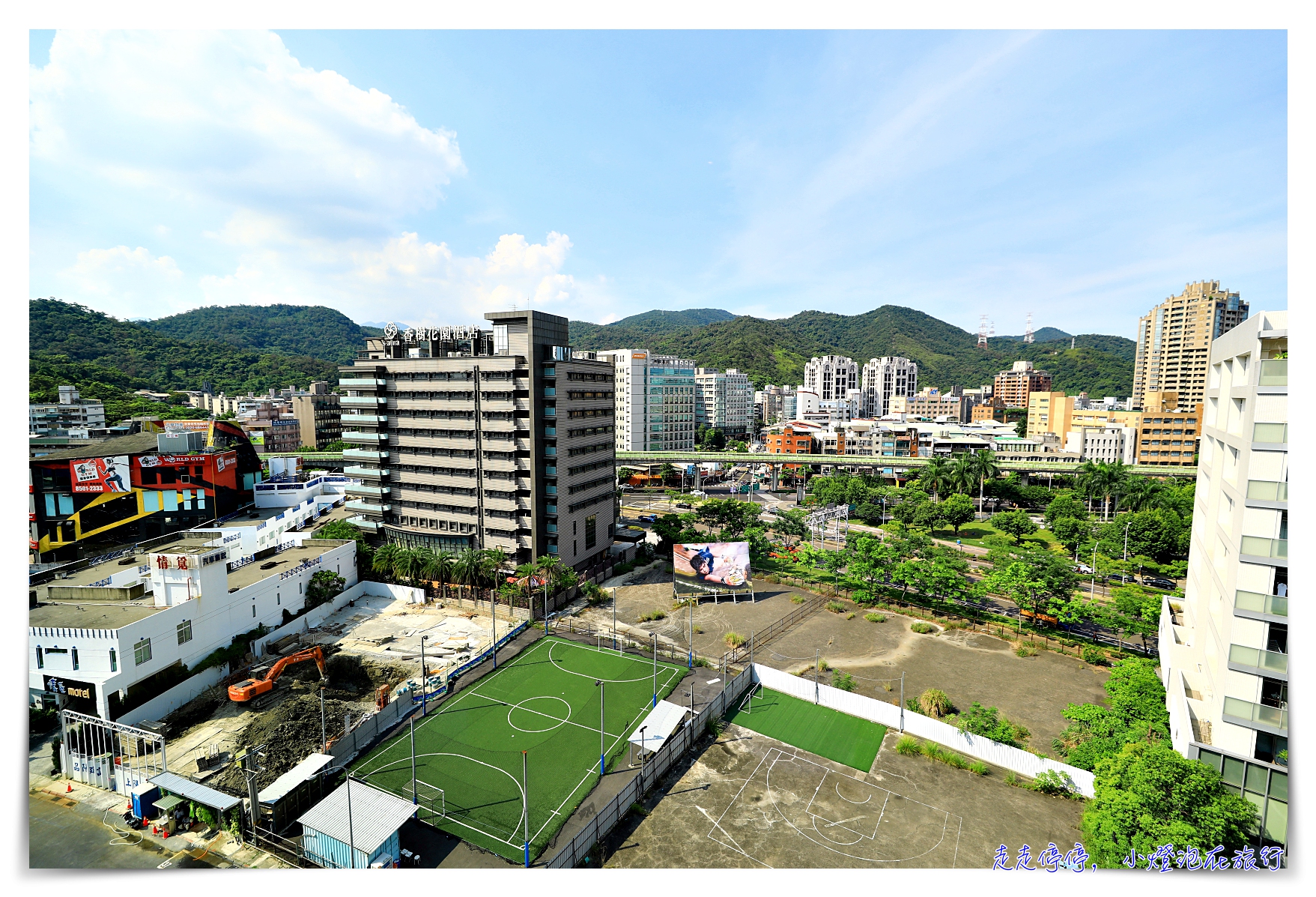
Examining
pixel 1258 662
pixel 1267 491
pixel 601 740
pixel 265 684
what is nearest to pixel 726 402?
pixel 601 740

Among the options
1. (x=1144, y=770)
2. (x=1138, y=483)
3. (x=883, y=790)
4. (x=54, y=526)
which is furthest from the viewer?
(x=1138, y=483)

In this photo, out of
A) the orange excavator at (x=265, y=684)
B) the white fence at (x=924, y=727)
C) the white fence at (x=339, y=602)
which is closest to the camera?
A: the white fence at (x=924, y=727)

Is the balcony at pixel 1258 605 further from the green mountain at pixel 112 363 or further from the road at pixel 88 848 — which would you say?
the green mountain at pixel 112 363

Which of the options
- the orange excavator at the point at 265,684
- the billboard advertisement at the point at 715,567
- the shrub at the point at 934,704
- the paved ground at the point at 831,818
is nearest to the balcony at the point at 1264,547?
the paved ground at the point at 831,818

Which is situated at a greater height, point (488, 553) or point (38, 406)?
point (38, 406)

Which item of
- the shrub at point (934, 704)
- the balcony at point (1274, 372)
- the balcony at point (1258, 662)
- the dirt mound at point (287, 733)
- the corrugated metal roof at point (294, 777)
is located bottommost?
the dirt mound at point (287, 733)

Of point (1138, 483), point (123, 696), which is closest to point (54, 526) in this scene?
point (123, 696)

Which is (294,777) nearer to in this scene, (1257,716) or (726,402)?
(1257,716)

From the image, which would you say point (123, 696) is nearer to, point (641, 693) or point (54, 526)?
point (641, 693)

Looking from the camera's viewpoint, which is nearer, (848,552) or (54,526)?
(848,552)
